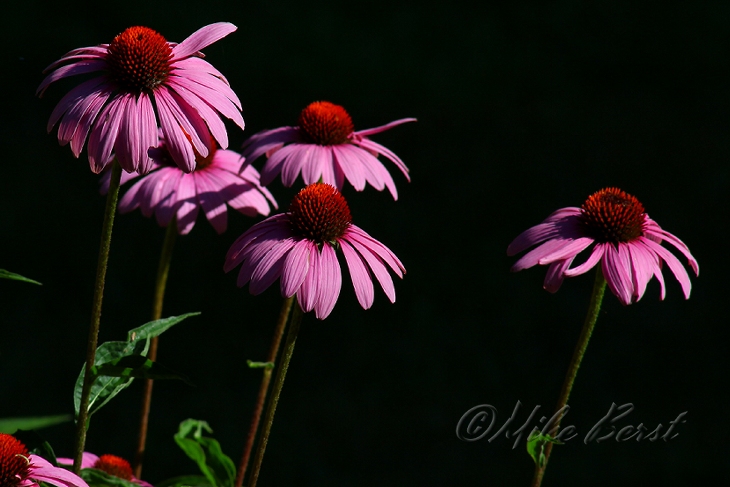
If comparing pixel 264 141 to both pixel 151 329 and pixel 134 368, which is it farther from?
pixel 134 368

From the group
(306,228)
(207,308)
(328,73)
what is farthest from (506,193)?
(306,228)

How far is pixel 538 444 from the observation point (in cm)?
130

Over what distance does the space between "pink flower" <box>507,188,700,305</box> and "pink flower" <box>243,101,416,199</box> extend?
28 cm

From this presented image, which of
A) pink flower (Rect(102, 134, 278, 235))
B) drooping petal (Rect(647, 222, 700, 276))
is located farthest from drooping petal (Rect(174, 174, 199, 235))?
drooping petal (Rect(647, 222, 700, 276))

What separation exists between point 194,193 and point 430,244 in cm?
161

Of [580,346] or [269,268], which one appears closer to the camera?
[269,268]

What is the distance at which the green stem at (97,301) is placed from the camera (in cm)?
111

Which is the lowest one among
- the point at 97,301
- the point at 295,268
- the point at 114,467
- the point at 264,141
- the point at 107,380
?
the point at 114,467

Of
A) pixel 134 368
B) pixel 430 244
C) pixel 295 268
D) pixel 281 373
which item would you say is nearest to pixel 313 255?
pixel 295 268

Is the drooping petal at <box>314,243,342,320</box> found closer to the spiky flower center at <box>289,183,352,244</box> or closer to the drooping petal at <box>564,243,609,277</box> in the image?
the spiky flower center at <box>289,183,352,244</box>

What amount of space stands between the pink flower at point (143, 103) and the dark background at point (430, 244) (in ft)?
5.83

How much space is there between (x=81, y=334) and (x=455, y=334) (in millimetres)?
1221

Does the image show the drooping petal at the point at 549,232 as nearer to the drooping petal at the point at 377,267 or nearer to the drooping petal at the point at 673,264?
the drooping petal at the point at 673,264

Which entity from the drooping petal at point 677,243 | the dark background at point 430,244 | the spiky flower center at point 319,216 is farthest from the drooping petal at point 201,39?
the dark background at point 430,244
